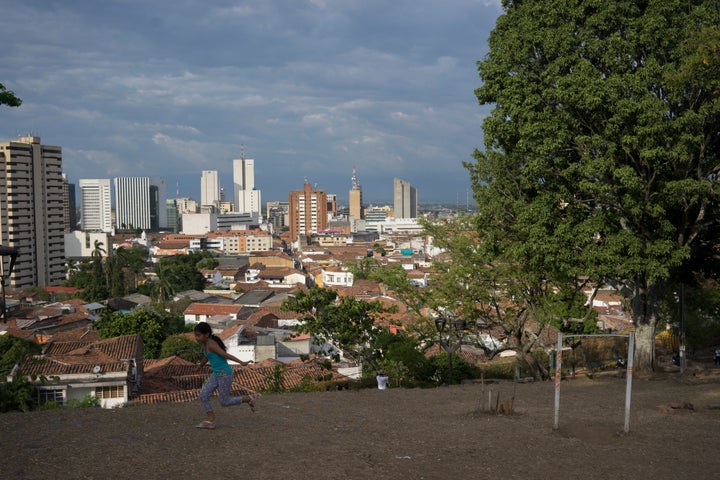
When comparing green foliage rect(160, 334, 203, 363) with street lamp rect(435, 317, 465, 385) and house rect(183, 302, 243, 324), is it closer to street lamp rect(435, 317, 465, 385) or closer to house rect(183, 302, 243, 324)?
house rect(183, 302, 243, 324)

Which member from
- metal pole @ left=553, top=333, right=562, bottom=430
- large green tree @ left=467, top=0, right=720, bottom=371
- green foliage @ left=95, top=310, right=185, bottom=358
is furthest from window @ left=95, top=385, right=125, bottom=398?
green foliage @ left=95, top=310, right=185, bottom=358

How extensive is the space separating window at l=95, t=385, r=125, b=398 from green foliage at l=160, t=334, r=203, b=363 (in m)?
14.7

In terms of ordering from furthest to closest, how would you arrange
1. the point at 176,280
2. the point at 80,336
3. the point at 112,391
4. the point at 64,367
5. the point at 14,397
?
the point at 176,280 → the point at 80,336 → the point at 64,367 → the point at 112,391 → the point at 14,397

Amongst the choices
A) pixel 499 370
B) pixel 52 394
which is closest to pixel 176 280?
pixel 52 394

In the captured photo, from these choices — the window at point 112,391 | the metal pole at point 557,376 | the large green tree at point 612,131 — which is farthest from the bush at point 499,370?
the metal pole at point 557,376

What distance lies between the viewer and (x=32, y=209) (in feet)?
263

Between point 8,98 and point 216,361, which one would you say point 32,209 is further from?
point 216,361

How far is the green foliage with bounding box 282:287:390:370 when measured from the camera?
1393 centimetres

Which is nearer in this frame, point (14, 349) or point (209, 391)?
point (209, 391)

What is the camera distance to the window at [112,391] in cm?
1766

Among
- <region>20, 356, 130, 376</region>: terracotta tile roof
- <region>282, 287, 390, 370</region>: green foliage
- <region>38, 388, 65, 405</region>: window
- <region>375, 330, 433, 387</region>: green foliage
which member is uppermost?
<region>282, 287, 390, 370</region>: green foliage

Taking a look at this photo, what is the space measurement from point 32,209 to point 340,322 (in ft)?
251

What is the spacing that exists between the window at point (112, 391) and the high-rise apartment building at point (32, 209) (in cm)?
6401

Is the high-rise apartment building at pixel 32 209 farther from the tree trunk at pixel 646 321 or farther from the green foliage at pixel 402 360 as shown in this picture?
the tree trunk at pixel 646 321
